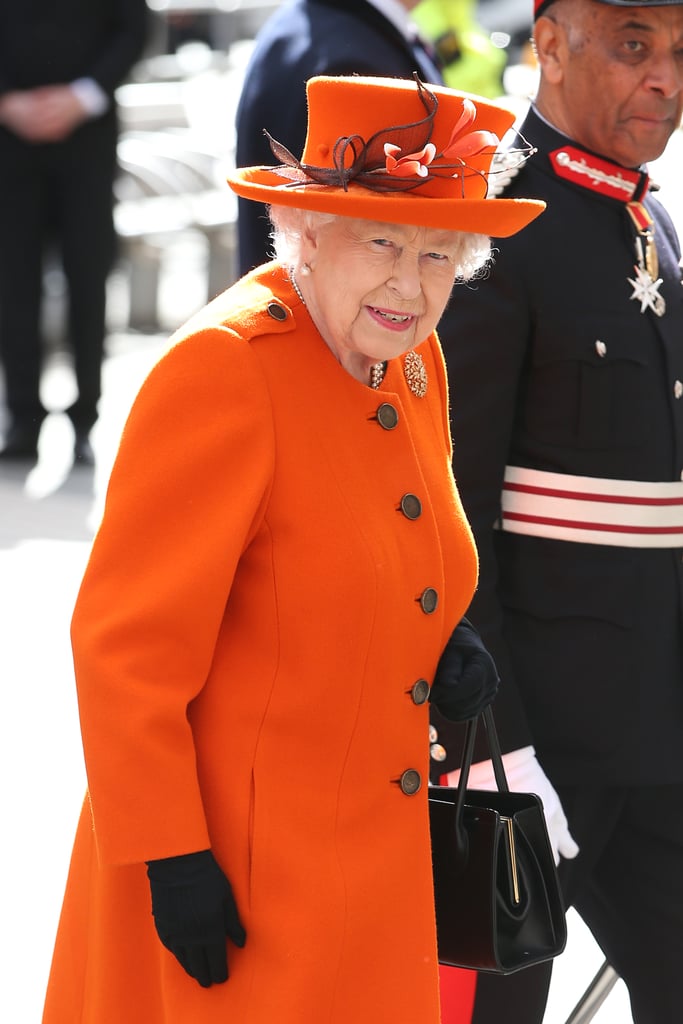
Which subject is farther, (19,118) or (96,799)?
(19,118)

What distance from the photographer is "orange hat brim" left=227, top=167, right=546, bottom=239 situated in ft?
6.53

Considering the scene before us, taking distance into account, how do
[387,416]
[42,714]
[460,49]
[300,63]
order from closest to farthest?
1. [387,416]
2. [300,63]
3. [42,714]
4. [460,49]

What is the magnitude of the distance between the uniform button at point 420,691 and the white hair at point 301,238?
49 cm

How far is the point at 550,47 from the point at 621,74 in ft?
0.46

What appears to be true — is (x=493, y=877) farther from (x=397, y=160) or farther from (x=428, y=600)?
(x=397, y=160)

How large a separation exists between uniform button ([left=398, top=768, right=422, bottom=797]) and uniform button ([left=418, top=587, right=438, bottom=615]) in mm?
195

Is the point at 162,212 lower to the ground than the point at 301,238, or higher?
lower

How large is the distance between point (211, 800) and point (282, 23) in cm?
212

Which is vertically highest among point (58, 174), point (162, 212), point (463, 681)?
point (463, 681)

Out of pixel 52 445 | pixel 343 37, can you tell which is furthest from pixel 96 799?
pixel 52 445

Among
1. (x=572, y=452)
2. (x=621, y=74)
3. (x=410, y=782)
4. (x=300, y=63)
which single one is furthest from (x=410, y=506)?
(x=300, y=63)

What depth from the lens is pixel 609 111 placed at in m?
2.63

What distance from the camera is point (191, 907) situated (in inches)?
77.6

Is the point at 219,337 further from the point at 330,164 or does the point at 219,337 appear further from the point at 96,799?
the point at 96,799
